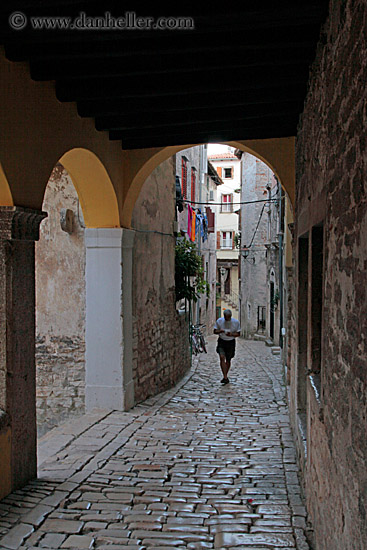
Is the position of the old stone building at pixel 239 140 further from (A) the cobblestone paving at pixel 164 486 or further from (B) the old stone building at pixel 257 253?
(B) the old stone building at pixel 257 253

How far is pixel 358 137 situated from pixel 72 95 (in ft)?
11.1

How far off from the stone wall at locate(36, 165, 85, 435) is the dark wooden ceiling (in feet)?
6.24

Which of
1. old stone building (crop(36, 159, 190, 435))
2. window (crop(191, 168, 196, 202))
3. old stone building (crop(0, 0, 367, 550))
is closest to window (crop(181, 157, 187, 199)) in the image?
window (crop(191, 168, 196, 202))

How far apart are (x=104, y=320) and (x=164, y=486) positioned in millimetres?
2999

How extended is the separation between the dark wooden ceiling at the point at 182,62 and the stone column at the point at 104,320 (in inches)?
68.9

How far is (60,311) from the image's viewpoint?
741 centimetres

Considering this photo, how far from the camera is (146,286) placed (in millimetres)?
8422

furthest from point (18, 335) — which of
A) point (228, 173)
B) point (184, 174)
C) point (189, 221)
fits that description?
point (228, 173)

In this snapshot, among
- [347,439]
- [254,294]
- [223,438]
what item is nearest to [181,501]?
[223,438]

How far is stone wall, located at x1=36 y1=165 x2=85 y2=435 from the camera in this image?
290 inches

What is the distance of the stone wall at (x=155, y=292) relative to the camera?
26.2 feet

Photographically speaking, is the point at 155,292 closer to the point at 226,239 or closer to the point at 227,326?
the point at 227,326

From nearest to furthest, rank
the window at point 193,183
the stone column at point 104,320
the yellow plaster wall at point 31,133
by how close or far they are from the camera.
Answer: the yellow plaster wall at point 31,133, the stone column at point 104,320, the window at point 193,183

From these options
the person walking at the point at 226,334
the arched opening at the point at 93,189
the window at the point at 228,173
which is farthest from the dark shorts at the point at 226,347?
the window at the point at 228,173
